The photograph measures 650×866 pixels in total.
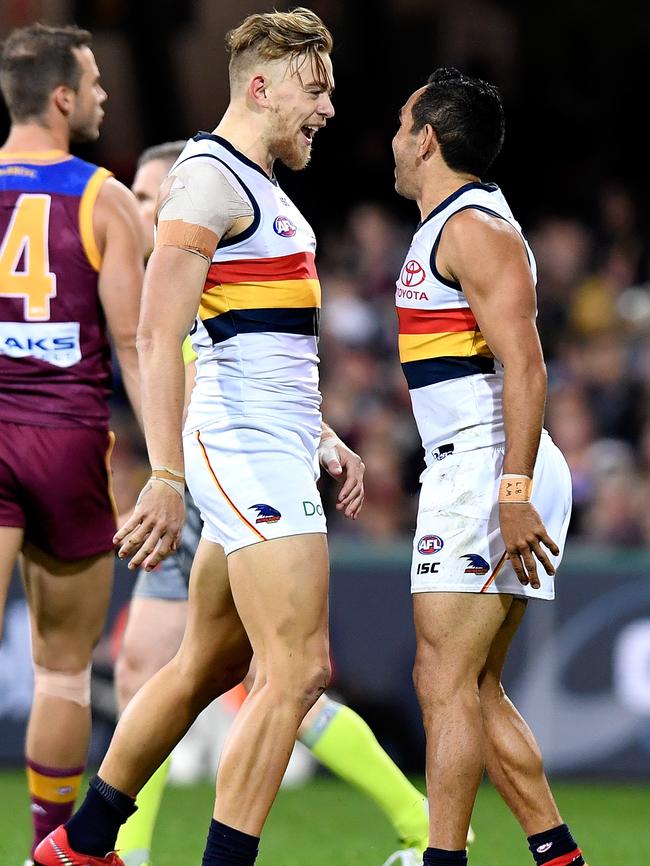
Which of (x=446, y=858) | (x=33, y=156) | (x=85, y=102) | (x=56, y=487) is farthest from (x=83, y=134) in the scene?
(x=446, y=858)

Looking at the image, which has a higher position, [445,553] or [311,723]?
[445,553]

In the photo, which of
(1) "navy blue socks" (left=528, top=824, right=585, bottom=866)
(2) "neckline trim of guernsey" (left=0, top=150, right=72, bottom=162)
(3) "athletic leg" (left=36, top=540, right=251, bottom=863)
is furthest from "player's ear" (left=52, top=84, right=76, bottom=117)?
(1) "navy blue socks" (left=528, top=824, right=585, bottom=866)

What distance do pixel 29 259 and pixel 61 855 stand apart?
192 centimetres

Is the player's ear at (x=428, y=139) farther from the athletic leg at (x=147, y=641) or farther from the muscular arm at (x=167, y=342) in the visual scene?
the athletic leg at (x=147, y=641)

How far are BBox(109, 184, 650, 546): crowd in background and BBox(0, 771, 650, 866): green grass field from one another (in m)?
1.88

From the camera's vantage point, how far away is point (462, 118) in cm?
462

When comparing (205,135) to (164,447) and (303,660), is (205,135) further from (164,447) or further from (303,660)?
(303,660)

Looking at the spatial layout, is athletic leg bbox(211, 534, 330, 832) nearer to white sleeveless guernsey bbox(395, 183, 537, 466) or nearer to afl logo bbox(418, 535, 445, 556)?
afl logo bbox(418, 535, 445, 556)

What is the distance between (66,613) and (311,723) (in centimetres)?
90

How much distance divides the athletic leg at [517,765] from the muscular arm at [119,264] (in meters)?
1.44

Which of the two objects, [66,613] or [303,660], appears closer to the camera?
[303,660]

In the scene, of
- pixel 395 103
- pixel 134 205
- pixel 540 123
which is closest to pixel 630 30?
pixel 540 123

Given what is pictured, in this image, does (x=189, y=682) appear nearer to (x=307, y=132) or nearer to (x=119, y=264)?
(x=119, y=264)

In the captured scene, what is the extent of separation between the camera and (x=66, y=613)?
16.8ft
